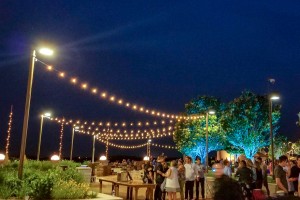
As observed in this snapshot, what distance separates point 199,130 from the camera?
154ft

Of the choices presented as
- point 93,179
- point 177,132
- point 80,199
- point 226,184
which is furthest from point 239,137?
Answer: point 226,184

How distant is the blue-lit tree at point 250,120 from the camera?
139 feet

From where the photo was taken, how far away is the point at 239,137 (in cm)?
4272

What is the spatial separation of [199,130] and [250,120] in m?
6.87

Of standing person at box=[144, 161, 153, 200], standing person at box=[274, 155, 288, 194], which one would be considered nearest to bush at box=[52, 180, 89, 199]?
standing person at box=[144, 161, 153, 200]

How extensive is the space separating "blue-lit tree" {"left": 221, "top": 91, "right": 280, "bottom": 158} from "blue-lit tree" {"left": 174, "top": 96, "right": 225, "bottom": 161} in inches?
153

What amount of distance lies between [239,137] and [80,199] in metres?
34.1

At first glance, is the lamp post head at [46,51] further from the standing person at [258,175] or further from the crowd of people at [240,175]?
the standing person at [258,175]

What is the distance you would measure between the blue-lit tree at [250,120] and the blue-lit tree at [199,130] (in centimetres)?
390

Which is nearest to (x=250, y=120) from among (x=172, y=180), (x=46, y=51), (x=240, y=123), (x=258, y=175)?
(x=240, y=123)

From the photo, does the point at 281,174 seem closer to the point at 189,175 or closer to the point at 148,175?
the point at 189,175

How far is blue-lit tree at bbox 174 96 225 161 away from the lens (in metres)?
46.8

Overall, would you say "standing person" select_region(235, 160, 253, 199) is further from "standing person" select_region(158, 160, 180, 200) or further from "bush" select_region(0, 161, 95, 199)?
"bush" select_region(0, 161, 95, 199)

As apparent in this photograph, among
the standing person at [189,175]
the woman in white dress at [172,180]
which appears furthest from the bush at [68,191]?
the standing person at [189,175]
